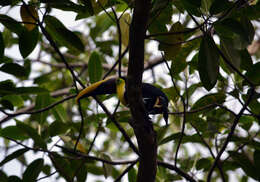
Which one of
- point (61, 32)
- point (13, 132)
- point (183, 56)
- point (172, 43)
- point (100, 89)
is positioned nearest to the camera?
point (172, 43)

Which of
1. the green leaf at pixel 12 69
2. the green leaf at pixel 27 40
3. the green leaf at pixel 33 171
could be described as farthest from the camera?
the green leaf at pixel 33 171

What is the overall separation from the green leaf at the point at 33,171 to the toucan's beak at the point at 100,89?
51 cm

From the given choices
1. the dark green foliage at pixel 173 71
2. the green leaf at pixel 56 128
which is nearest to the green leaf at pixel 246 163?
the dark green foliage at pixel 173 71

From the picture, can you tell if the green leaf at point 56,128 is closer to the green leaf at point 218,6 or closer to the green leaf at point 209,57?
the green leaf at point 209,57

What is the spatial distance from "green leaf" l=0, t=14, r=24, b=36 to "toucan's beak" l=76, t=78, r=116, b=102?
1.93 feet

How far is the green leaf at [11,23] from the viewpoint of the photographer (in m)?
2.13

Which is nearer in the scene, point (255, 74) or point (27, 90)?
point (255, 74)

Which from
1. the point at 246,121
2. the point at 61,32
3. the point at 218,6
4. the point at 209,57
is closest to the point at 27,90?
the point at 61,32

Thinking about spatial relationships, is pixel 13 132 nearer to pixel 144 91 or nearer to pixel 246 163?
pixel 144 91

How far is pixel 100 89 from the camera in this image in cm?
272

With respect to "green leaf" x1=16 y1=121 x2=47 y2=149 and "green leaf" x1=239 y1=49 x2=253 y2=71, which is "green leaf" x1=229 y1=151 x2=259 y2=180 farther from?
"green leaf" x1=16 y1=121 x2=47 y2=149

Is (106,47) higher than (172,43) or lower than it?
higher

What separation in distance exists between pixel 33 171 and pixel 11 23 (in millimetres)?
997

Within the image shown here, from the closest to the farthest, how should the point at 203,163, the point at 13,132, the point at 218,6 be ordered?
the point at 218,6, the point at 13,132, the point at 203,163
